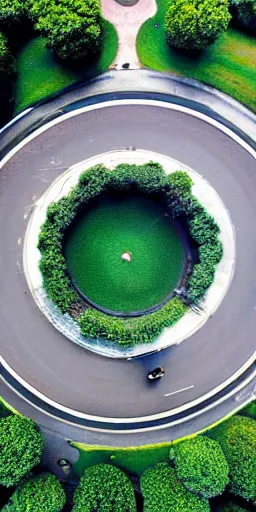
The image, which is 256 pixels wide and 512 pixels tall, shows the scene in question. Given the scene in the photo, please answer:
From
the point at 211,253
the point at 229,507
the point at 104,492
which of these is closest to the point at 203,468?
the point at 229,507

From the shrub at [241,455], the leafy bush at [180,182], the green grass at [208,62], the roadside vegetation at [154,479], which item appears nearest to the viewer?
the roadside vegetation at [154,479]

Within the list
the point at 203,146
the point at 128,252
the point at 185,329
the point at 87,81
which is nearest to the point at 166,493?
the point at 185,329

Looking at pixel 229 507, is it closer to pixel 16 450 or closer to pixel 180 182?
pixel 16 450

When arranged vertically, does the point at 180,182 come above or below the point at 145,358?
above

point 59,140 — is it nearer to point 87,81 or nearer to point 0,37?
point 87,81

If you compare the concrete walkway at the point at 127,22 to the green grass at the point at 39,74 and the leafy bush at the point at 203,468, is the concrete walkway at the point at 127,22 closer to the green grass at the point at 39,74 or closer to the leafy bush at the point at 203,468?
the green grass at the point at 39,74

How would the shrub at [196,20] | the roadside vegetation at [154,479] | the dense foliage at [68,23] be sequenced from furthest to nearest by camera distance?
the shrub at [196,20], the dense foliage at [68,23], the roadside vegetation at [154,479]

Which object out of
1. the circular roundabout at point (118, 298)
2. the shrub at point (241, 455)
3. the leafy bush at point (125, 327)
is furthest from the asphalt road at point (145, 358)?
the shrub at point (241, 455)
